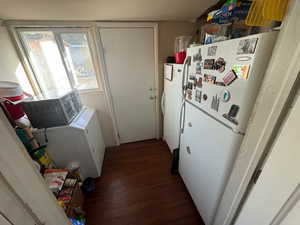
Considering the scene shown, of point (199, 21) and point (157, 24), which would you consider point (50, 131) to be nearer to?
point (157, 24)

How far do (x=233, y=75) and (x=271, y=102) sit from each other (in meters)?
0.23

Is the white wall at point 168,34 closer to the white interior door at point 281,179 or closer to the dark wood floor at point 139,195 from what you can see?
the dark wood floor at point 139,195

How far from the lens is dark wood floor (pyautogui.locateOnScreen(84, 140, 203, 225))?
1.35 metres

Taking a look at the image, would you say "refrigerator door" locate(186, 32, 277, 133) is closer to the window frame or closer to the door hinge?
the door hinge

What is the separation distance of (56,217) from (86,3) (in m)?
1.65

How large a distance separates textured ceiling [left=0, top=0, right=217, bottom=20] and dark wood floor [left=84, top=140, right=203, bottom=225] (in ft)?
6.75

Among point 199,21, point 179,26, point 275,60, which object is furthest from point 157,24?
point 275,60

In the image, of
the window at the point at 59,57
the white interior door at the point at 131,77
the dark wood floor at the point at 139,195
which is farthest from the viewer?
the white interior door at the point at 131,77

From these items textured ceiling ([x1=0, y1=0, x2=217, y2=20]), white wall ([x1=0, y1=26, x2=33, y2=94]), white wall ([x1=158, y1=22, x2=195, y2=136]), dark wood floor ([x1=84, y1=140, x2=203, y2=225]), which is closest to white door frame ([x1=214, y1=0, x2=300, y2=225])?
dark wood floor ([x1=84, y1=140, x2=203, y2=225])

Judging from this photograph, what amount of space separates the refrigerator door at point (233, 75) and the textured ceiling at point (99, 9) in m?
0.73

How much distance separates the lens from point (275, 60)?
52 cm

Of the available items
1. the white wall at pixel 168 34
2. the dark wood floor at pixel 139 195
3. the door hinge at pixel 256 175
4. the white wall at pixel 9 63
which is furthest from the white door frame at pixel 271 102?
the white wall at pixel 9 63

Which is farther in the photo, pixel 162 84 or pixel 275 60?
pixel 162 84

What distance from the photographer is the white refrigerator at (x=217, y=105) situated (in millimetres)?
617
